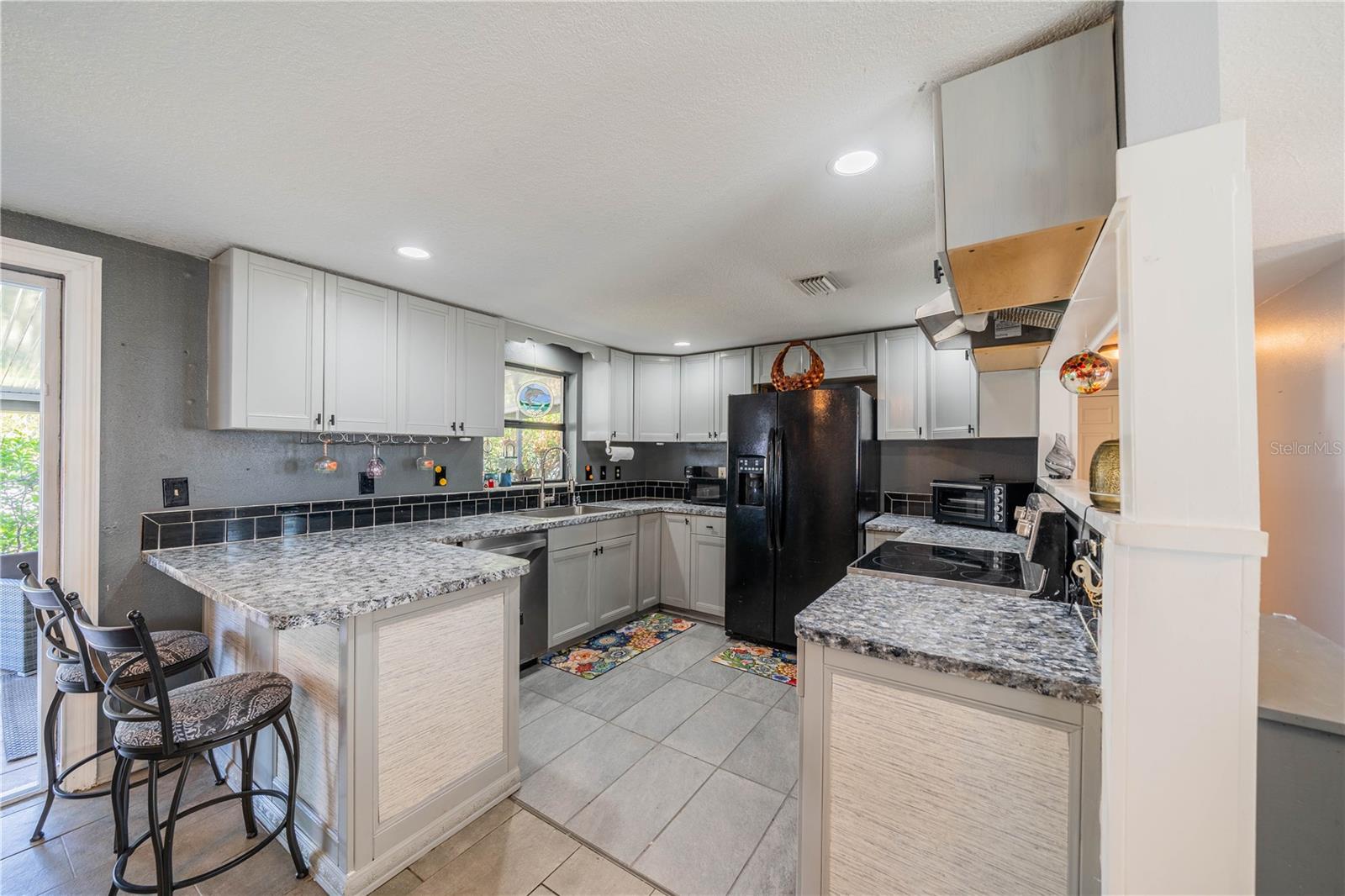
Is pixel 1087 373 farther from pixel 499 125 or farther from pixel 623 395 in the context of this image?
pixel 623 395

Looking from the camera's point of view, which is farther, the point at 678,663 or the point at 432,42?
the point at 678,663

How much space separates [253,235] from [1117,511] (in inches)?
122

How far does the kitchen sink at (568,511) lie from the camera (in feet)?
12.4

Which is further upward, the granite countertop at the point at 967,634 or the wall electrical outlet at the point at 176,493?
the wall electrical outlet at the point at 176,493

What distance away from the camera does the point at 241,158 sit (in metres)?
1.60

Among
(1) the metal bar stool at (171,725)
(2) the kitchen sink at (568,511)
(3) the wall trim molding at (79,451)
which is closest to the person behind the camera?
(1) the metal bar stool at (171,725)

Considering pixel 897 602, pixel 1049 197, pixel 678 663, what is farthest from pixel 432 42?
pixel 678 663

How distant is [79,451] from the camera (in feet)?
6.73

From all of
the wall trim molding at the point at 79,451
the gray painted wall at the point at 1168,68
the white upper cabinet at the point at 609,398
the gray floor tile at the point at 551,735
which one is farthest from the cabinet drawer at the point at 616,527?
the gray painted wall at the point at 1168,68

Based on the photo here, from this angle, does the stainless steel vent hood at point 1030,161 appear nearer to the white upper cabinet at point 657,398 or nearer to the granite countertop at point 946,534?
the granite countertop at point 946,534

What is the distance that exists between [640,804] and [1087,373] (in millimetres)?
2033

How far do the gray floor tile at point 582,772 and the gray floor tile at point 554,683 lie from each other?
43cm

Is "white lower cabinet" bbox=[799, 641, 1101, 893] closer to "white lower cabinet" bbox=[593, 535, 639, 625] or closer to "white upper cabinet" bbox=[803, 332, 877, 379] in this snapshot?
"white lower cabinet" bbox=[593, 535, 639, 625]

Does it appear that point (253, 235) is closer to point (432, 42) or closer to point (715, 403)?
point (432, 42)
